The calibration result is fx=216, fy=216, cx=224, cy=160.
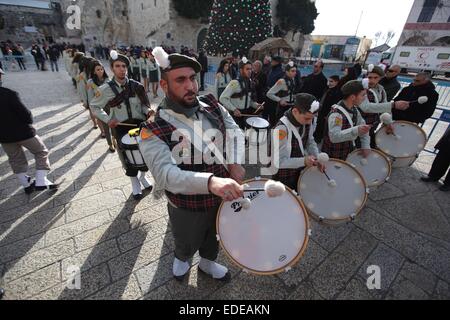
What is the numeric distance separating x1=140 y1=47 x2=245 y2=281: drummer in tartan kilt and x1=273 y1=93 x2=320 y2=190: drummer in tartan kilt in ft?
2.51

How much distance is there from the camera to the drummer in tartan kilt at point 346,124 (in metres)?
2.98

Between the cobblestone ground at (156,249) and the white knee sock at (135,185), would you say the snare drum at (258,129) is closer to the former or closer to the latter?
the cobblestone ground at (156,249)

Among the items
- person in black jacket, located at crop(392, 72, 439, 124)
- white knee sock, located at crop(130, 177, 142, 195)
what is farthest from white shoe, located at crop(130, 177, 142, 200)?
person in black jacket, located at crop(392, 72, 439, 124)

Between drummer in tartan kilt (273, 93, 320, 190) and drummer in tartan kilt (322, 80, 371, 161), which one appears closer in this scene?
drummer in tartan kilt (273, 93, 320, 190)

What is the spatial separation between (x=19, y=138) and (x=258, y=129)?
424 centimetres

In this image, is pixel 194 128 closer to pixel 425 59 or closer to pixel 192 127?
pixel 192 127

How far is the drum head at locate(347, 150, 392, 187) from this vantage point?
290 cm

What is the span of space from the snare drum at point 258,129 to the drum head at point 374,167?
2013mm

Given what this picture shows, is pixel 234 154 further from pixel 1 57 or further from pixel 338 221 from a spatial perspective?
pixel 1 57

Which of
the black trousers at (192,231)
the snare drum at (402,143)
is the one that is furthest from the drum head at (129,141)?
the snare drum at (402,143)

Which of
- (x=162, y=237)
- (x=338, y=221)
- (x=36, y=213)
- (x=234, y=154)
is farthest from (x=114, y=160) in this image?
(x=338, y=221)

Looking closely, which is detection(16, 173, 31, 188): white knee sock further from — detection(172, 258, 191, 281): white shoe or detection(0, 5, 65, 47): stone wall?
detection(0, 5, 65, 47): stone wall

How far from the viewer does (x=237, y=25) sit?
58.6ft

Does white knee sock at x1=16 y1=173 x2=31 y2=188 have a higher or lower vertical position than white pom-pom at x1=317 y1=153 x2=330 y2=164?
lower
